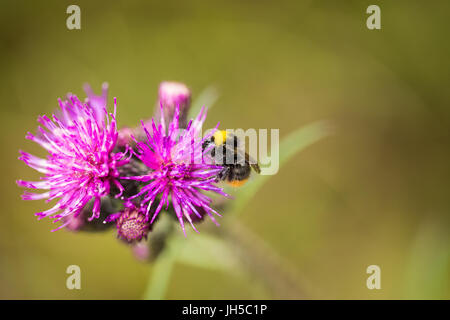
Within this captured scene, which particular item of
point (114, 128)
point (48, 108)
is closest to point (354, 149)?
point (114, 128)

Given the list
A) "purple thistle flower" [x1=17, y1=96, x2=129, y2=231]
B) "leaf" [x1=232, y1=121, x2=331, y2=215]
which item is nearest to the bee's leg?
"leaf" [x1=232, y1=121, x2=331, y2=215]

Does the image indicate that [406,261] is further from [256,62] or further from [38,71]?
[38,71]

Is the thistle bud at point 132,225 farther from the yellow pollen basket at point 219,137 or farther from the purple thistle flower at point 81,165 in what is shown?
the yellow pollen basket at point 219,137

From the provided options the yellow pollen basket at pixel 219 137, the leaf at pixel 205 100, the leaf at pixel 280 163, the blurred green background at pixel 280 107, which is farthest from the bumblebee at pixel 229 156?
the blurred green background at pixel 280 107

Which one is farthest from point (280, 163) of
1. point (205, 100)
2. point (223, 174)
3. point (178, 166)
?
point (205, 100)

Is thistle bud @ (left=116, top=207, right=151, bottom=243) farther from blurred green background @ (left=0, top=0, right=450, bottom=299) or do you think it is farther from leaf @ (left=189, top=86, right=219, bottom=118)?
blurred green background @ (left=0, top=0, right=450, bottom=299)

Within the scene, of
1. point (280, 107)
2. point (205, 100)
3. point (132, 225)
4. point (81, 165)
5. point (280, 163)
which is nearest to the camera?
point (132, 225)

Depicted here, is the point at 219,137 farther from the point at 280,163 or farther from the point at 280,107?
the point at 280,107
